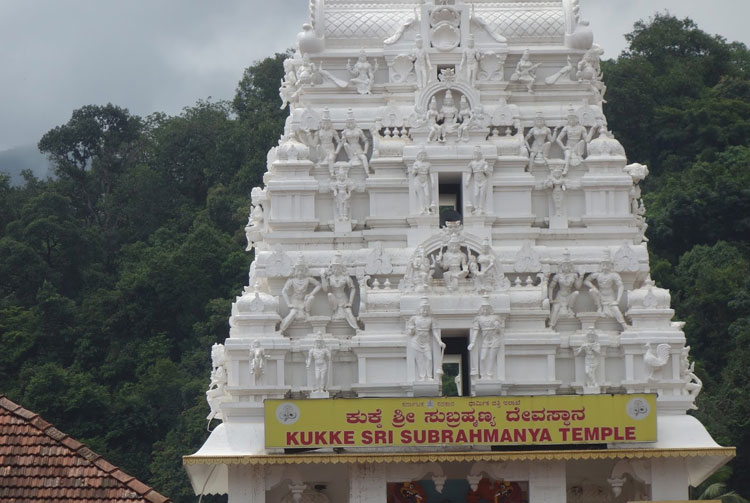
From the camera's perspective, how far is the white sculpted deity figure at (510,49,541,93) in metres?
39.8

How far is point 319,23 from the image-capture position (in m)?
40.0

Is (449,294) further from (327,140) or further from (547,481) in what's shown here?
(327,140)

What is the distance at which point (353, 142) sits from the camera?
39.3m

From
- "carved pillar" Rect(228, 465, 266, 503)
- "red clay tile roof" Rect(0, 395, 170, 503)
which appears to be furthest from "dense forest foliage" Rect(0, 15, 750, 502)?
"red clay tile roof" Rect(0, 395, 170, 503)

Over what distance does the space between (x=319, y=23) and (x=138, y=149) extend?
1507 inches

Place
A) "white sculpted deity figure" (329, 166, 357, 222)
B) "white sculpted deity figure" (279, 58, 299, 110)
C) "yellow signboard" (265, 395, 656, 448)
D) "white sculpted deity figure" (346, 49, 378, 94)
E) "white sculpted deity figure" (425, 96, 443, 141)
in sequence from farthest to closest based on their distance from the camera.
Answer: "white sculpted deity figure" (279, 58, 299, 110) < "white sculpted deity figure" (346, 49, 378, 94) < "white sculpted deity figure" (425, 96, 443, 141) < "white sculpted deity figure" (329, 166, 357, 222) < "yellow signboard" (265, 395, 656, 448)

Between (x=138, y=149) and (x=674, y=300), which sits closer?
(x=674, y=300)

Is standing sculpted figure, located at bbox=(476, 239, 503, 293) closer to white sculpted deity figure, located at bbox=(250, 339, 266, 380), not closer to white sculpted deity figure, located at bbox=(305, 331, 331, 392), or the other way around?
white sculpted deity figure, located at bbox=(305, 331, 331, 392)

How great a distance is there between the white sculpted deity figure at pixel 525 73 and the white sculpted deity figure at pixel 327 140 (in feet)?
12.3

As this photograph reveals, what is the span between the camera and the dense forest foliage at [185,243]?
194ft

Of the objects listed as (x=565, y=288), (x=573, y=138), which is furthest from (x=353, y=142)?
(x=565, y=288)

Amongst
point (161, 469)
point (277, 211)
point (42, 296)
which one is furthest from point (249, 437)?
point (42, 296)

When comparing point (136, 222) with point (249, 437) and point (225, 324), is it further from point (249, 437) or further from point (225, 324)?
point (249, 437)

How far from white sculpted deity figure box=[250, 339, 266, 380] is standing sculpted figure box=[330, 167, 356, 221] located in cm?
322
